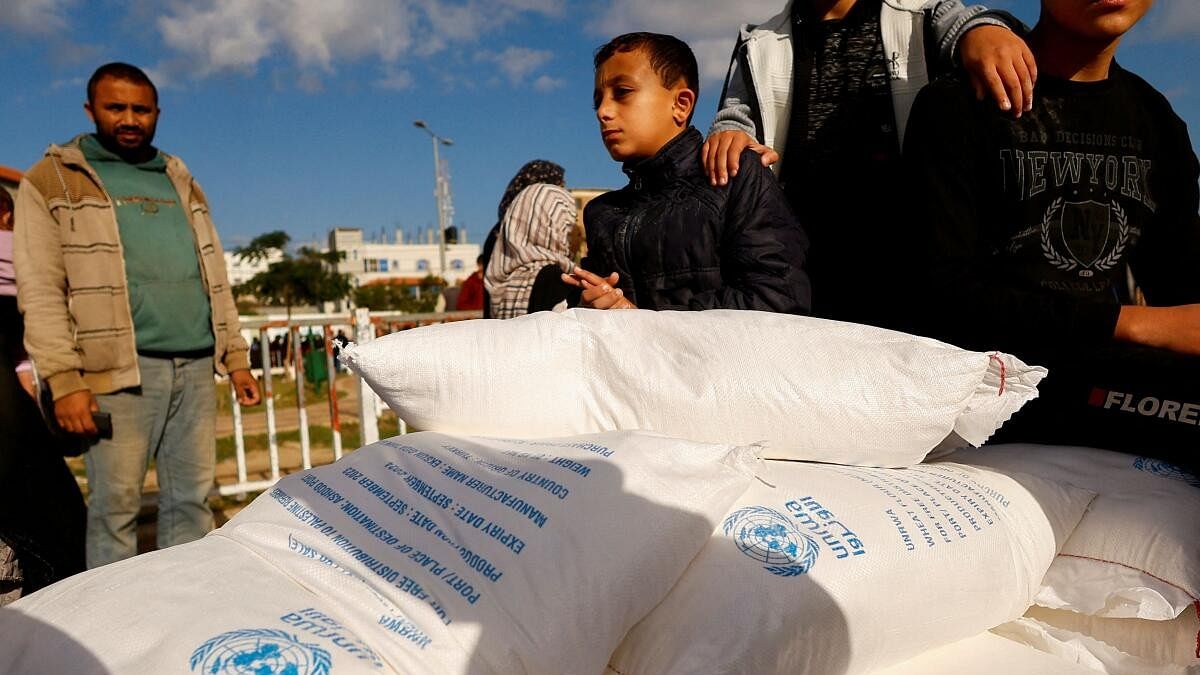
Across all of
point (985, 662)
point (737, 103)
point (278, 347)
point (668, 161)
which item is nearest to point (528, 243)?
point (737, 103)

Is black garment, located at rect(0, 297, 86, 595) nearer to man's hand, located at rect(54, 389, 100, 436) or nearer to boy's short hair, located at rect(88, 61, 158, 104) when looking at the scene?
man's hand, located at rect(54, 389, 100, 436)

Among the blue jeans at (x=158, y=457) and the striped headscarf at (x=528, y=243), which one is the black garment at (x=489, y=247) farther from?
the blue jeans at (x=158, y=457)

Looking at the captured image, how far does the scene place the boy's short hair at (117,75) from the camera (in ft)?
9.30

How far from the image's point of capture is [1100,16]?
1.42 meters

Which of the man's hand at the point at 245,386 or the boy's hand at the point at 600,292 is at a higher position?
the boy's hand at the point at 600,292

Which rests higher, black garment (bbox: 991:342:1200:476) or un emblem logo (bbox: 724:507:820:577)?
black garment (bbox: 991:342:1200:476)

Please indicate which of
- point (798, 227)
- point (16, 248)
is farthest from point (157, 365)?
point (798, 227)

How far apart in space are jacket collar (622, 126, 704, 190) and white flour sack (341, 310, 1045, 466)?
601 mm

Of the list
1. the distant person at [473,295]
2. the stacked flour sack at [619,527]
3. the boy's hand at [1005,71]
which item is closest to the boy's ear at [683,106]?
the boy's hand at [1005,71]

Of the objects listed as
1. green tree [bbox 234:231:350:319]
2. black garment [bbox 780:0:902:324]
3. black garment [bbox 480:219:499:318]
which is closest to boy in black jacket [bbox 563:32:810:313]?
black garment [bbox 780:0:902:324]

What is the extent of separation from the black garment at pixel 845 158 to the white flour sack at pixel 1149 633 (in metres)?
0.79

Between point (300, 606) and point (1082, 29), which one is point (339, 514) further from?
point (1082, 29)

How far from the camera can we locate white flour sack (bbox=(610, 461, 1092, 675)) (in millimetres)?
929

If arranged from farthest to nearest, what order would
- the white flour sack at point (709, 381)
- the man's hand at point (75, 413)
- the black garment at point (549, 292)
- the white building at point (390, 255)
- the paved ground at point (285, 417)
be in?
the white building at point (390, 255)
the paved ground at point (285, 417)
the man's hand at point (75, 413)
the black garment at point (549, 292)
the white flour sack at point (709, 381)
